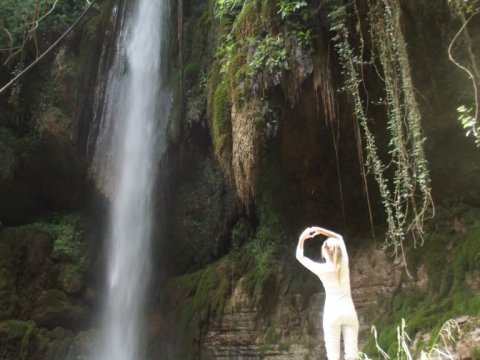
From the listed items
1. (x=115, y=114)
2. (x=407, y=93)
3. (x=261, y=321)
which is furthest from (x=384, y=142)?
(x=115, y=114)

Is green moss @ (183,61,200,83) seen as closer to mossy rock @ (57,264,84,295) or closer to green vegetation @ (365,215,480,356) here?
mossy rock @ (57,264,84,295)

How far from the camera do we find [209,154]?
33.2ft

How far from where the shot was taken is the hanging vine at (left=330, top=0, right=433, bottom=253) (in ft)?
17.1

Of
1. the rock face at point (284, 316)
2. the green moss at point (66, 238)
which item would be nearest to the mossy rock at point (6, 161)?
the green moss at point (66, 238)

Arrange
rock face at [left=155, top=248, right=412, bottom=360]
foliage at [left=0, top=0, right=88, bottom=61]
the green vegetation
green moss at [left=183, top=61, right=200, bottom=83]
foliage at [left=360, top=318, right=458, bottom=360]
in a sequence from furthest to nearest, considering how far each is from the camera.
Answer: foliage at [left=0, top=0, right=88, bottom=61] → green moss at [left=183, top=61, right=200, bottom=83] → rock face at [left=155, top=248, right=412, bottom=360] → the green vegetation → foliage at [left=360, top=318, right=458, bottom=360]

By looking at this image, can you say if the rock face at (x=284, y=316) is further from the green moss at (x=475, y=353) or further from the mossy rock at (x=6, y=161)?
the mossy rock at (x=6, y=161)

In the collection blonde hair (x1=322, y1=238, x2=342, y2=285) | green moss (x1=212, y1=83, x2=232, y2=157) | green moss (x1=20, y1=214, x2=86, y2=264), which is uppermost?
green moss (x1=212, y1=83, x2=232, y2=157)

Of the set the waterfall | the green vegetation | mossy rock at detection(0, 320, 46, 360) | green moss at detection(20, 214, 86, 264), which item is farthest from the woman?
green moss at detection(20, 214, 86, 264)

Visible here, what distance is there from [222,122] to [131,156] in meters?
3.91

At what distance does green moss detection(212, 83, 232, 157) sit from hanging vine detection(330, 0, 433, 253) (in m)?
1.71

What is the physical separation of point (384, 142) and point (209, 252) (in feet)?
15.1

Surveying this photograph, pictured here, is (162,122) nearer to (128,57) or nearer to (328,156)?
(128,57)

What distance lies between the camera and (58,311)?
10008 millimetres

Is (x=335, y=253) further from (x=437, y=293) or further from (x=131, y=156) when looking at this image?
(x=131, y=156)
